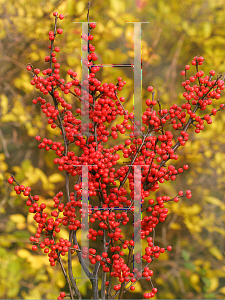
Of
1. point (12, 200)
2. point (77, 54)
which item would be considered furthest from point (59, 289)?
point (77, 54)

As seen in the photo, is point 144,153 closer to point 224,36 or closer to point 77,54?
point 77,54

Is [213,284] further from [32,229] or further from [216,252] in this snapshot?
[32,229]

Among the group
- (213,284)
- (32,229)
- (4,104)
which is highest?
(4,104)

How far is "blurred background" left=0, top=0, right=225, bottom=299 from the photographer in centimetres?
81

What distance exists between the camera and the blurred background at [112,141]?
813mm

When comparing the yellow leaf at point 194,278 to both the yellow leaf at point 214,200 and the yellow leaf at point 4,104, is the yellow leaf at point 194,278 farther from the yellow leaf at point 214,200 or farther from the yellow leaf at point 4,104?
the yellow leaf at point 4,104

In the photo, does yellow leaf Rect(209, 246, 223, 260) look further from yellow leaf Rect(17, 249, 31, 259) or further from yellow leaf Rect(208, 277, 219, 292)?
yellow leaf Rect(17, 249, 31, 259)

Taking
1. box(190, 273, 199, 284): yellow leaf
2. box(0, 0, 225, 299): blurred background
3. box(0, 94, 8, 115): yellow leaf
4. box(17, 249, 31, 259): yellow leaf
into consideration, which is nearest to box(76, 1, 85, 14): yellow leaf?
box(0, 0, 225, 299): blurred background

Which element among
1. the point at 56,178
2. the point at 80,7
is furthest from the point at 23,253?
the point at 80,7

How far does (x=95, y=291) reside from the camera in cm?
44

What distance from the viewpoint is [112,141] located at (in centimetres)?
80

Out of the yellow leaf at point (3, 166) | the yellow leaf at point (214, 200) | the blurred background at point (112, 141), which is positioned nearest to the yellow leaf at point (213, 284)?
the blurred background at point (112, 141)

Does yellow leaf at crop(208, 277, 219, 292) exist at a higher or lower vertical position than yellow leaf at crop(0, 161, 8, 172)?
lower

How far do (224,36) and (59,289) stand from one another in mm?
984
